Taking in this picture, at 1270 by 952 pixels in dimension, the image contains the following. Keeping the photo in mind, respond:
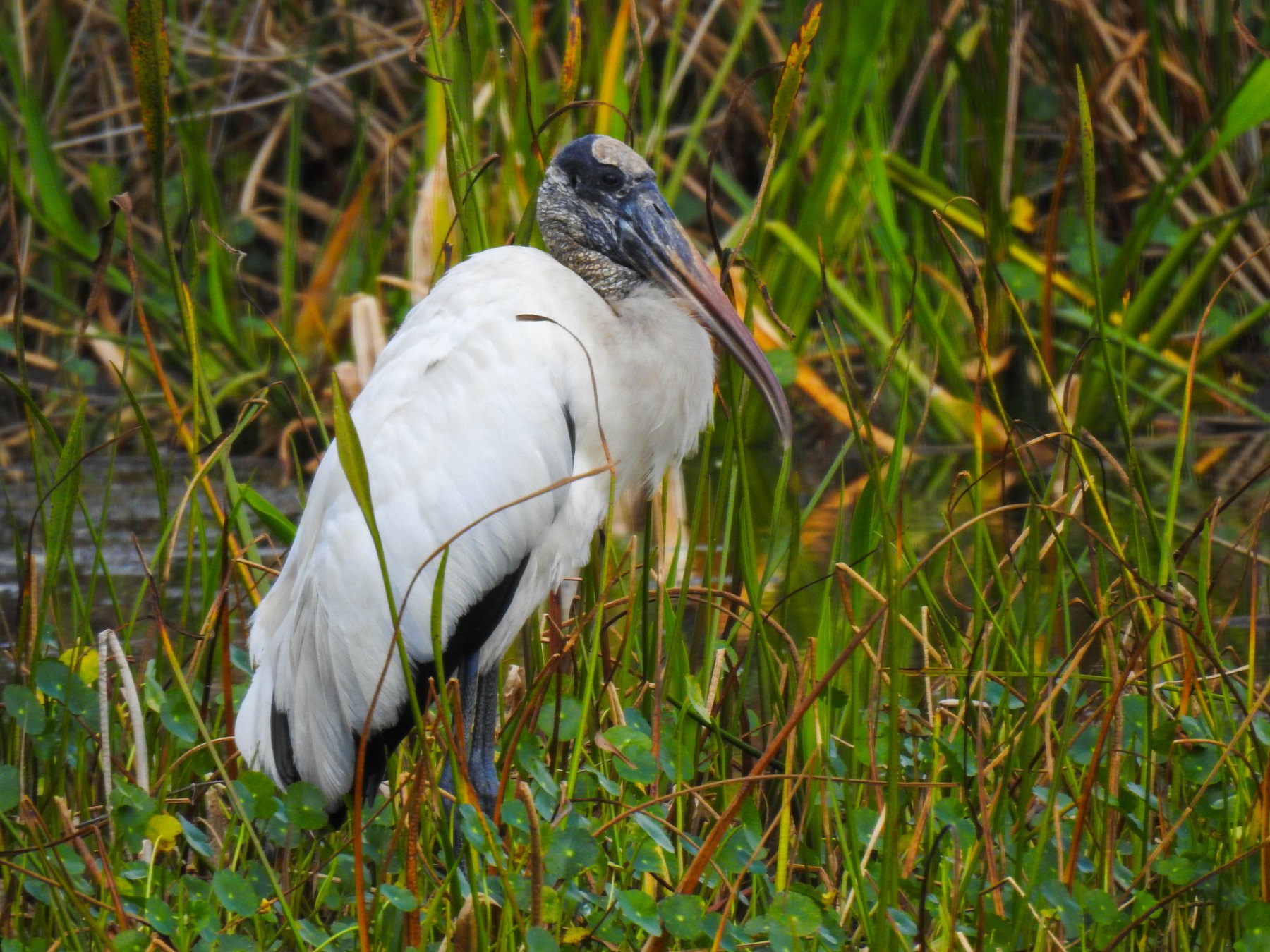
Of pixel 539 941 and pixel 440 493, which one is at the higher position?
pixel 440 493

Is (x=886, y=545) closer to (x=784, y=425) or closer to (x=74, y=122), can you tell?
(x=784, y=425)

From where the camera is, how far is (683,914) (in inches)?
62.6

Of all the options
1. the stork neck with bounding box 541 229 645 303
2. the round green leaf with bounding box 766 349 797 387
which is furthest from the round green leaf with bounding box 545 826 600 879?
the round green leaf with bounding box 766 349 797 387

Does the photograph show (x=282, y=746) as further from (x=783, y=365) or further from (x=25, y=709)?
(x=783, y=365)

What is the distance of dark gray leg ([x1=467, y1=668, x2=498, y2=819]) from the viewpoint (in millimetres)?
2439

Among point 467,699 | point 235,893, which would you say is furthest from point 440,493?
point 235,893

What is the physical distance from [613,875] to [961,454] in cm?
293

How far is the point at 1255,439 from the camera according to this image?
4.61 metres

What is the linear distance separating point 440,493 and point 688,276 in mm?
484

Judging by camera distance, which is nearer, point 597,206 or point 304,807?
point 304,807

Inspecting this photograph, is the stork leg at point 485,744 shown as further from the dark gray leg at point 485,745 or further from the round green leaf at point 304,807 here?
the round green leaf at point 304,807

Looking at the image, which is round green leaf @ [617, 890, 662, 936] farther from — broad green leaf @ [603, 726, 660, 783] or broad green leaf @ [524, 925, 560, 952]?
broad green leaf @ [603, 726, 660, 783]

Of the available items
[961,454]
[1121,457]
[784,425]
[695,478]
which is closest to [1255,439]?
[1121,457]

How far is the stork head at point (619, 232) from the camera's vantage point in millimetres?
2314
